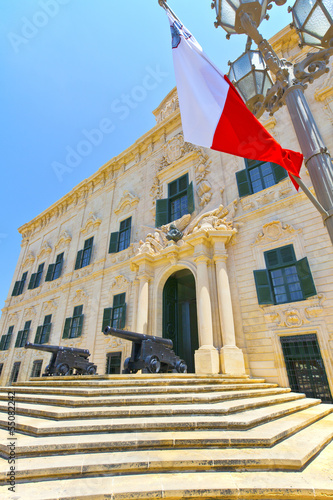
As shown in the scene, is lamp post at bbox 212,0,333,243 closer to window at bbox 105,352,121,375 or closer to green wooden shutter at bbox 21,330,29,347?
window at bbox 105,352,121,375

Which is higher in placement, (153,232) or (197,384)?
(153,232)

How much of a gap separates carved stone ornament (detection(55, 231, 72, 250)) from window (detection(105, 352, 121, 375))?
33.2 ft

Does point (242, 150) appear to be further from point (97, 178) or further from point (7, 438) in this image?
point (97, 178)

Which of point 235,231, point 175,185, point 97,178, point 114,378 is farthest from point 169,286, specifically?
point 97,178

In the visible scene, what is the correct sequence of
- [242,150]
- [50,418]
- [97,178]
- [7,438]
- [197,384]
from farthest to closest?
[97,178]
[197,384]
[242,150]
[50,418]
[7,438]

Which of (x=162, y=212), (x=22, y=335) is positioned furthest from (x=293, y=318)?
(x=22, y=335)

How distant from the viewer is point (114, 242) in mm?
14516

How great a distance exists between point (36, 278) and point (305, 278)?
62.9 ft

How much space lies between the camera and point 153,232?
41.8ft

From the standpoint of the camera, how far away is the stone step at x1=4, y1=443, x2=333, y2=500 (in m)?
1.93

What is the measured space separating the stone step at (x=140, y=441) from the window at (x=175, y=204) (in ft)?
32.8

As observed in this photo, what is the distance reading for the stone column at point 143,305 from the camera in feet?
33.3

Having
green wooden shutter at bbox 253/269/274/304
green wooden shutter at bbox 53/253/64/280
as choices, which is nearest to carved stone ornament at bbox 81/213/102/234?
green wooden shutter at bbox 53/253/64/280

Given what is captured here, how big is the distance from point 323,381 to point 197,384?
151 inches
